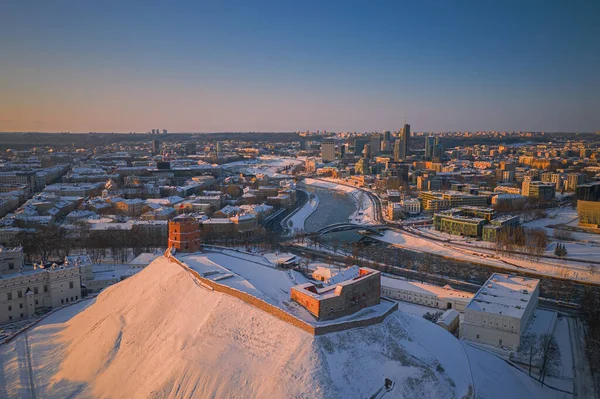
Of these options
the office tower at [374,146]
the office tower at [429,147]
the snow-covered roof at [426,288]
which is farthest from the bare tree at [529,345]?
the office tower at [374,146]

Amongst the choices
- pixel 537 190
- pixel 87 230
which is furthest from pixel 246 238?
pixel 537 190

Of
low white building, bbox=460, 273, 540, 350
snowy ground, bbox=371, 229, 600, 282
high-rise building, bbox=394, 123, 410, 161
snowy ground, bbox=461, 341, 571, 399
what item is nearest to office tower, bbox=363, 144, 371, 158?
high-rise building, bbox=394, 123, 410, 161

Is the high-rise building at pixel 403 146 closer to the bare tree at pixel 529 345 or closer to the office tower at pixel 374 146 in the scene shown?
the office tower at pixel 374 146

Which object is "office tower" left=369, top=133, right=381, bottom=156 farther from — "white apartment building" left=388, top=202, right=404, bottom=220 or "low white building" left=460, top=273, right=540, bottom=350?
"low white building" left=460, top=273, right=540, bottom=350

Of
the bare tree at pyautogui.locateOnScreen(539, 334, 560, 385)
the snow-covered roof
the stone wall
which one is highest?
the stone wall

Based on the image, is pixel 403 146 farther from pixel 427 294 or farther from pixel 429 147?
pixel 427 294

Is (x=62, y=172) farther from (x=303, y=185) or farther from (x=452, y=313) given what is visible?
(x=452, y=313)
